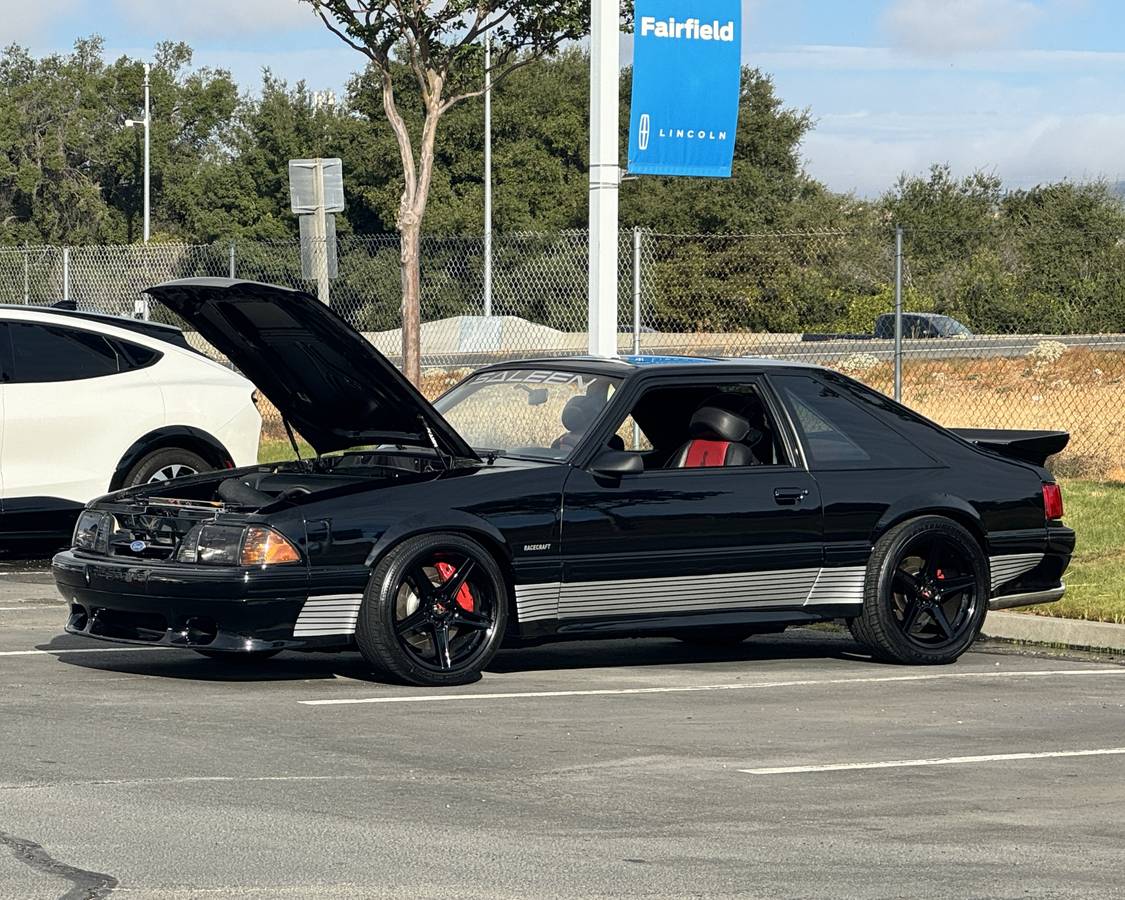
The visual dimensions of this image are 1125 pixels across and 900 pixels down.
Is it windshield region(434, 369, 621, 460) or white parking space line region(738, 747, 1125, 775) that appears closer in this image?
white parking space line region(738, 747, 1125, 775)

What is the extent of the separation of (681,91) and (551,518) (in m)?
5.41

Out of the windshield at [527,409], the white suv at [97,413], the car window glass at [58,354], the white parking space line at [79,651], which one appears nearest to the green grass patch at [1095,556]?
the windshield at [527,409]

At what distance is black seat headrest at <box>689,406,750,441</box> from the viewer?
9.45 m

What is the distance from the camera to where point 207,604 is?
8.30 metres

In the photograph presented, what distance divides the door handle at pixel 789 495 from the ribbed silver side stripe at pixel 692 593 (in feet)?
1.05

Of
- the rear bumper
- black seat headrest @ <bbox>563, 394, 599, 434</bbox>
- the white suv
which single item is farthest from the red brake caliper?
the white suv

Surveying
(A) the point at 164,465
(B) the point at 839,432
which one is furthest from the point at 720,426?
(A) the point at 164,465

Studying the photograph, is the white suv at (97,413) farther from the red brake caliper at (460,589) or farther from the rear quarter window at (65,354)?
the red brake caliper at (460,589)

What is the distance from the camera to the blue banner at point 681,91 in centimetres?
1332

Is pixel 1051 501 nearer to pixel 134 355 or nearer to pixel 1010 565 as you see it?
pixel 1010 565

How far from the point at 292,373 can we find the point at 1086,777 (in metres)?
4.31

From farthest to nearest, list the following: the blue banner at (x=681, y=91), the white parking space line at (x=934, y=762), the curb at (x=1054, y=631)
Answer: the blue banner at (x=681, y=91) < the curb at (x=1054, y=631) < the white parking space line at (x=934, y=762)

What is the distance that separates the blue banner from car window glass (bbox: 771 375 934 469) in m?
3.89

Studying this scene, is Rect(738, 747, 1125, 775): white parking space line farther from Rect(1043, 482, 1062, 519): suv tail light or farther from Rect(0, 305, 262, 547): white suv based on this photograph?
Rect(0, 305, 262, 547): white suv
